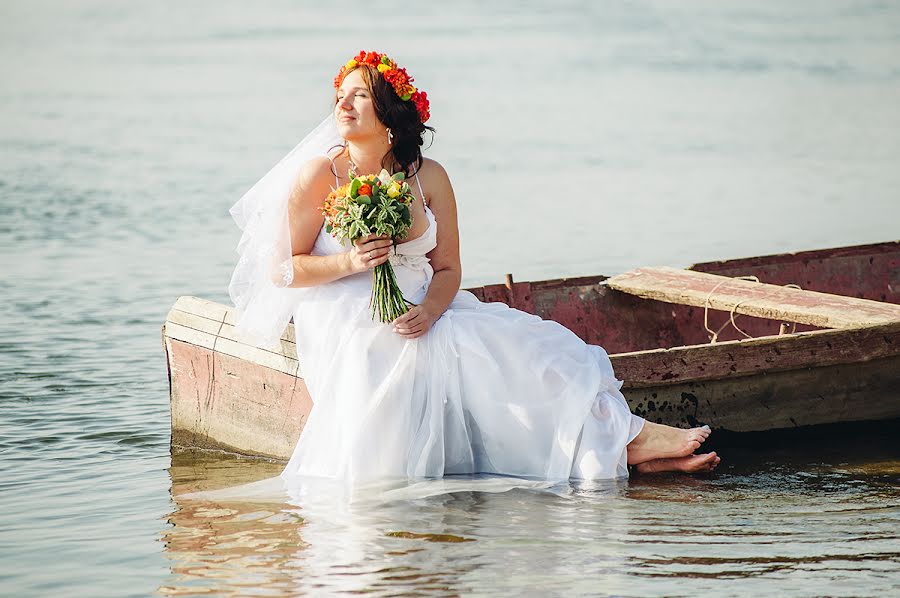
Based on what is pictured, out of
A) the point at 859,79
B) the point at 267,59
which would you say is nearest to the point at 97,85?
the point at 267,59

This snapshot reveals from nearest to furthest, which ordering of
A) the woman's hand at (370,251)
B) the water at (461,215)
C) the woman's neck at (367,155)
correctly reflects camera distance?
the water at (461,215)
the woman's hand at (370,251)
the woman's neck at (367,155)

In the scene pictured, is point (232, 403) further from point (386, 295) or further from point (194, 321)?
point (386, 295)

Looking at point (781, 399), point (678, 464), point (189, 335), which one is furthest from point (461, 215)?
point (678, 464)

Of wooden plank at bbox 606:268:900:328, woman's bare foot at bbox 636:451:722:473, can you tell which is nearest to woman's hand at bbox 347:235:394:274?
woman's bare foot at bbox 636:451:722:473

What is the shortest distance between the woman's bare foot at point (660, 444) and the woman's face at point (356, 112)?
5.39ft

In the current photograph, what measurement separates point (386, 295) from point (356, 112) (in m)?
0.73

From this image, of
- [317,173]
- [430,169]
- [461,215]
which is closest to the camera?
[317,173]

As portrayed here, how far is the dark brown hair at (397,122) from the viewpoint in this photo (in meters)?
5.58

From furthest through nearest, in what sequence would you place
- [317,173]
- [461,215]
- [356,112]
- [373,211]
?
[461,215], [317,173], [356,112], [373,211]

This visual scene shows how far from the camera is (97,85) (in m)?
23.5

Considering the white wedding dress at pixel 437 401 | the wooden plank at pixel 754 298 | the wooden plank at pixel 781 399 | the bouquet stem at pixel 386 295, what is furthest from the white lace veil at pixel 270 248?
the wooden plank at pixel 754 298

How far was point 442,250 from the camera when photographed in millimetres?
5812

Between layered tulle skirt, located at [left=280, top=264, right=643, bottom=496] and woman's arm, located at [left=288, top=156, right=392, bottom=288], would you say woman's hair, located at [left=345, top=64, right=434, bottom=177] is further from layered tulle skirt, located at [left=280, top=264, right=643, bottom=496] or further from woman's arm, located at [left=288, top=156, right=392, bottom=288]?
layered tulle skirt, located at [left=280, top=264, right=643, bottom=496]

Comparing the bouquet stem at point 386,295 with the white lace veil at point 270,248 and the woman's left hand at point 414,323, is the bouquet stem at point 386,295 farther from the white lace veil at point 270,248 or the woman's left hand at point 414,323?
the white lace veil at point 270,248
